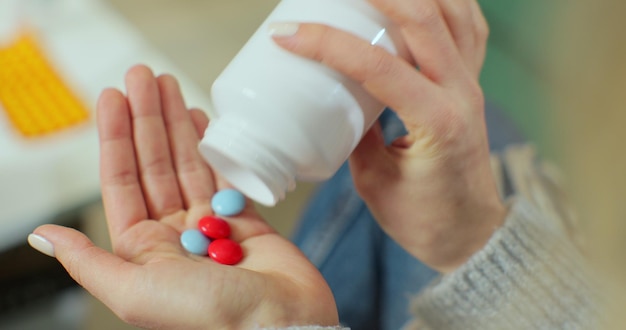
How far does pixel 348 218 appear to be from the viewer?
2.34 ft

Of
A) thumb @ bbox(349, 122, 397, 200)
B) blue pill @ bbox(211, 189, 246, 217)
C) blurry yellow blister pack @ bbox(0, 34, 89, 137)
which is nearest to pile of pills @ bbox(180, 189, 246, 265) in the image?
blue pill @ bbox(211, 189, 246, 217)

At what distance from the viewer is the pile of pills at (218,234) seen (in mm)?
490

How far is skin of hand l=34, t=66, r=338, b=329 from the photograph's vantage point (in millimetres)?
423

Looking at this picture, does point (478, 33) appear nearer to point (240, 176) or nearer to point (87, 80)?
point (240, 176)

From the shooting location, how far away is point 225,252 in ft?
1.61

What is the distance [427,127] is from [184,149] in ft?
0.78

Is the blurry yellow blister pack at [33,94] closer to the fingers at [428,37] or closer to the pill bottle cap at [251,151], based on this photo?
the pill bottle cap at [251,151]

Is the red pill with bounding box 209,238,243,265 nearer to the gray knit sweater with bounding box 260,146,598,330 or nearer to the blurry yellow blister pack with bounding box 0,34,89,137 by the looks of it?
the gray knit sweater with bounding box 260,146,598,330

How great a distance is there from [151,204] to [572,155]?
41 cm

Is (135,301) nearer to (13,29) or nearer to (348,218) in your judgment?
(348,218)

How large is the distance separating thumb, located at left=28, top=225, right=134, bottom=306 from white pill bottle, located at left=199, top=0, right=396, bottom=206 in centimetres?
11

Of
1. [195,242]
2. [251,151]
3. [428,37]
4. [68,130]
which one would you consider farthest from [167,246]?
[68,130]

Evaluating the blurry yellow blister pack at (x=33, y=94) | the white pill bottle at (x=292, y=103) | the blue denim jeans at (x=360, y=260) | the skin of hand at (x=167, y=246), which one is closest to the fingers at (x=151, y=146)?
the skin of hand at (x=167, y=246)

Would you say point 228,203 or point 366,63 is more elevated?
point 366,63
